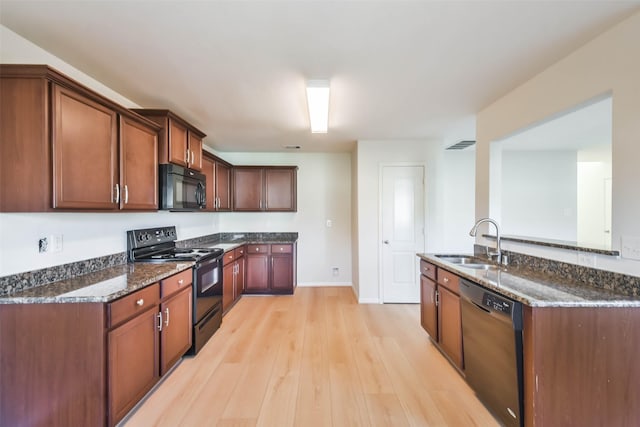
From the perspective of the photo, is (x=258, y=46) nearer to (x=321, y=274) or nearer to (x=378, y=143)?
(x=378, y=143)

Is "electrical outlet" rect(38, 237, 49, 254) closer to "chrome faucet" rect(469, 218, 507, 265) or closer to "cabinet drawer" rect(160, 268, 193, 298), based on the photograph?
"cabinet drawer" rect(160, 268, 193, 298)

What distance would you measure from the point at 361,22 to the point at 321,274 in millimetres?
4013

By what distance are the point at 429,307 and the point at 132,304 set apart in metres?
2.58

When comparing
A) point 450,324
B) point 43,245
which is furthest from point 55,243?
point 450,324

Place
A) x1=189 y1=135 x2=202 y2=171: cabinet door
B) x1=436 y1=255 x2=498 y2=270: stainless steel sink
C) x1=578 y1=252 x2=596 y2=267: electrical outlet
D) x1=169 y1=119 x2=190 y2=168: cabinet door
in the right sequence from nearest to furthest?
x1=578 y1=252 x2=596 y2=267: electrical outlet
x1=436 y1=255 x2=498 y2=270: stainless steel sink
x1=169 y1=119 x2=190 y2=168: cabinet door
x1=189 y1=135 x2=202 y2=171: cabinet door

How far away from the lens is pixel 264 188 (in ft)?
14.9

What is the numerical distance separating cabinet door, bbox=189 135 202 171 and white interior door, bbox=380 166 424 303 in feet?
8.40

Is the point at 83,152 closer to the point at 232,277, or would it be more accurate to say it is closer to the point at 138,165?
the point at 138,165

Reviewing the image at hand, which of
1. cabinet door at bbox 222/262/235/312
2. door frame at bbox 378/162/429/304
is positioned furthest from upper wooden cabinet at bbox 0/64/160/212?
door frame at bbox 378/162/429/304

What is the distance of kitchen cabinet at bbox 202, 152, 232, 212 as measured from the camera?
11.9 feet

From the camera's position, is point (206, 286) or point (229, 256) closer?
point (206, 286)

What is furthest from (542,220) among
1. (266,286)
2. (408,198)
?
(266,286)

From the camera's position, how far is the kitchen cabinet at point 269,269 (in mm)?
4270

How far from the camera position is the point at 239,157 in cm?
484
